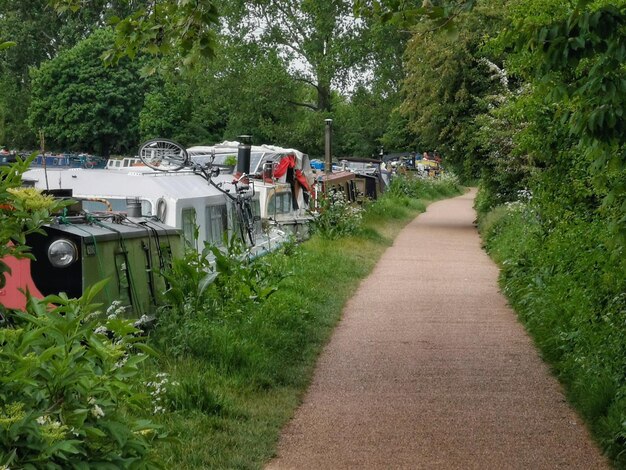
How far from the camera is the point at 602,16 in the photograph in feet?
20.6

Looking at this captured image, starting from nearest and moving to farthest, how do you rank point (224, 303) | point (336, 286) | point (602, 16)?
1. point (602, 16)
2. point (224, 303)
3. point (336, 286)

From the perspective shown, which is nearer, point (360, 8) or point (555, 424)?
point (555, 424)

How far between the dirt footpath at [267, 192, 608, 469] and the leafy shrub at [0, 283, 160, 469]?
10.3 feet

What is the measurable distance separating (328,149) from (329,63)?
9.17 metres

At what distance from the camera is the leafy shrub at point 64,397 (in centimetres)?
422

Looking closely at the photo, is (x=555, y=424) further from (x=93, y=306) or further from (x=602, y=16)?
(x=93, y=306)

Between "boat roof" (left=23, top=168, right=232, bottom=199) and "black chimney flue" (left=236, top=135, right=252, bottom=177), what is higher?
"black chimney flue" (left=236, top=135, right=252, bottom=177)

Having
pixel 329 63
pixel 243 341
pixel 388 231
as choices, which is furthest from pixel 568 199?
pixel 329 63

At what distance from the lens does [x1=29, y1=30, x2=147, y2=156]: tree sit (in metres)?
52.0

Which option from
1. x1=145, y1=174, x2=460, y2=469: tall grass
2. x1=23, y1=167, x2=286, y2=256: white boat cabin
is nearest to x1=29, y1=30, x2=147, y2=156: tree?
x1=23, y1=167, x2=286, y2=256: white boat cabin

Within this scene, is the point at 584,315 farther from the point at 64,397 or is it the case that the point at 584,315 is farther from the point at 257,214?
the point at 257,214

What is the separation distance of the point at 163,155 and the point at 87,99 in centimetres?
3685

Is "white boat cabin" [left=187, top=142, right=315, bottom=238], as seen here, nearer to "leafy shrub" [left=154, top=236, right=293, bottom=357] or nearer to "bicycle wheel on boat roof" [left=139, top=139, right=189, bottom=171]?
"bicycle wheel on boat roof" [left=139, top=139, right=189, bottom=171]

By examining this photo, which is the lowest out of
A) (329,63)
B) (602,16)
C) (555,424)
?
(555,424)
